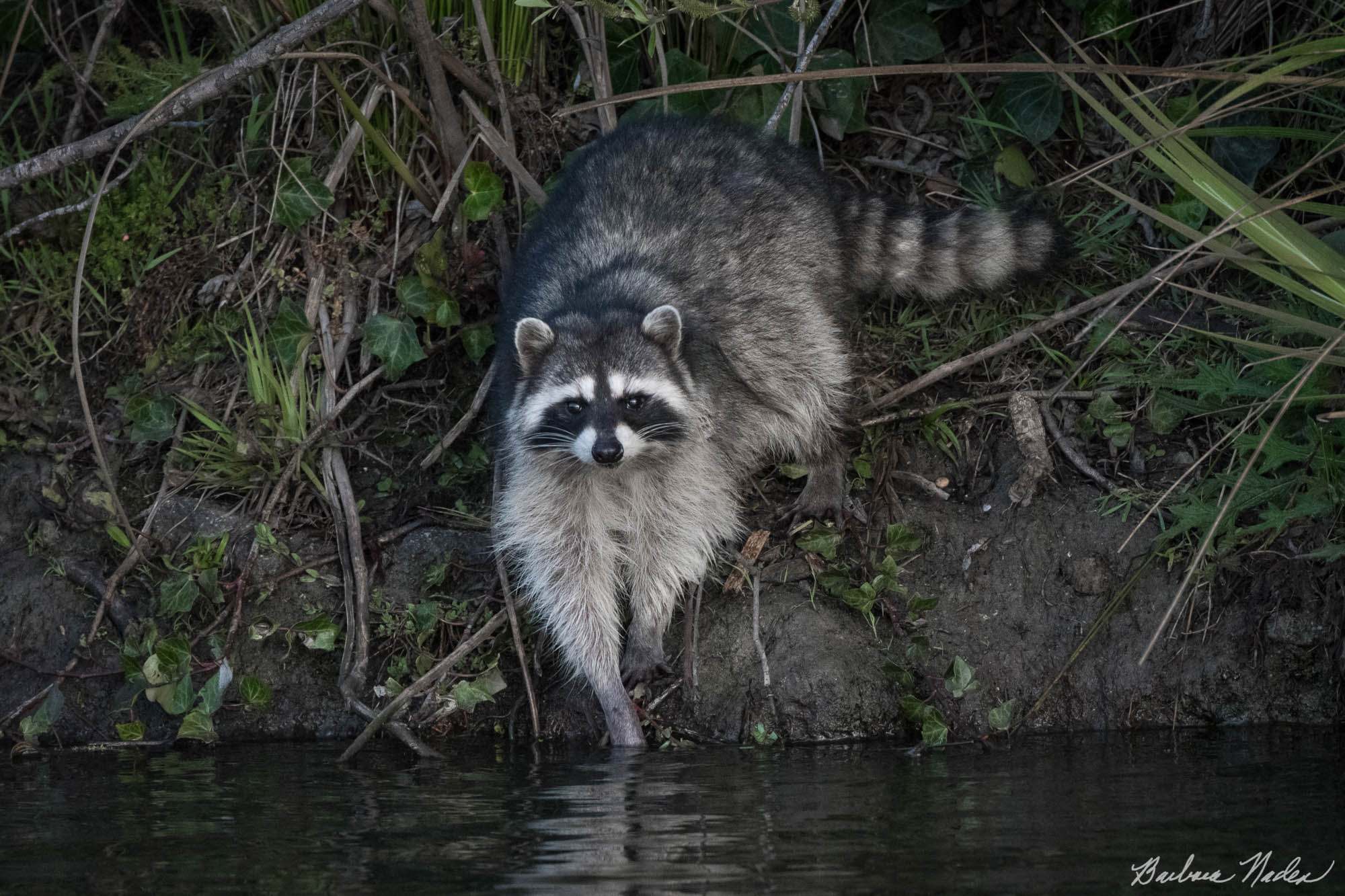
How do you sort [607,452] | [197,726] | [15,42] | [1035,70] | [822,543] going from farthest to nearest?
[15,42] < [822,543] < [197,726] < [607,452] < [1035,70]

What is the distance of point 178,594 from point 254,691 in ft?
1.70

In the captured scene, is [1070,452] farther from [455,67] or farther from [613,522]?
[455,67]

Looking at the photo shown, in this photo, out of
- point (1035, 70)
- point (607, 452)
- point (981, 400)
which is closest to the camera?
point (1035, 70)

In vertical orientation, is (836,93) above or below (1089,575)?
above

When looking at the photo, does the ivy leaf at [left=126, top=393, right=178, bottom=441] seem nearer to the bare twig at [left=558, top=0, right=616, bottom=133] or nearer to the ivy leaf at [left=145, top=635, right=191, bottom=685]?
the ivy leaf at [left=145, top=635, right=191, bottom=685]

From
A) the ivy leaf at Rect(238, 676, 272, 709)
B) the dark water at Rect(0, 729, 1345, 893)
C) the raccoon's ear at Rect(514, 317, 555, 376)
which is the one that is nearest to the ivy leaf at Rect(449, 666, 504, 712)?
the dark water at Rect(0, 729, 1345, 893)

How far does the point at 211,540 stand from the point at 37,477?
0.86 metres

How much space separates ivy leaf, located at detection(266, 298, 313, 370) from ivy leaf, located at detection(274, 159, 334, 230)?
35 centimetres

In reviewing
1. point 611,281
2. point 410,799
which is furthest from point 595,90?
point 410,799

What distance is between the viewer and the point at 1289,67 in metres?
3.72

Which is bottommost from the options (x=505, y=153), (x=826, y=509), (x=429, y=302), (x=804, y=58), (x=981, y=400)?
(x=826, y=509)

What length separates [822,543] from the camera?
16.4 feet

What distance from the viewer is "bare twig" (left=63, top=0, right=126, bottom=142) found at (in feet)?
19.9
